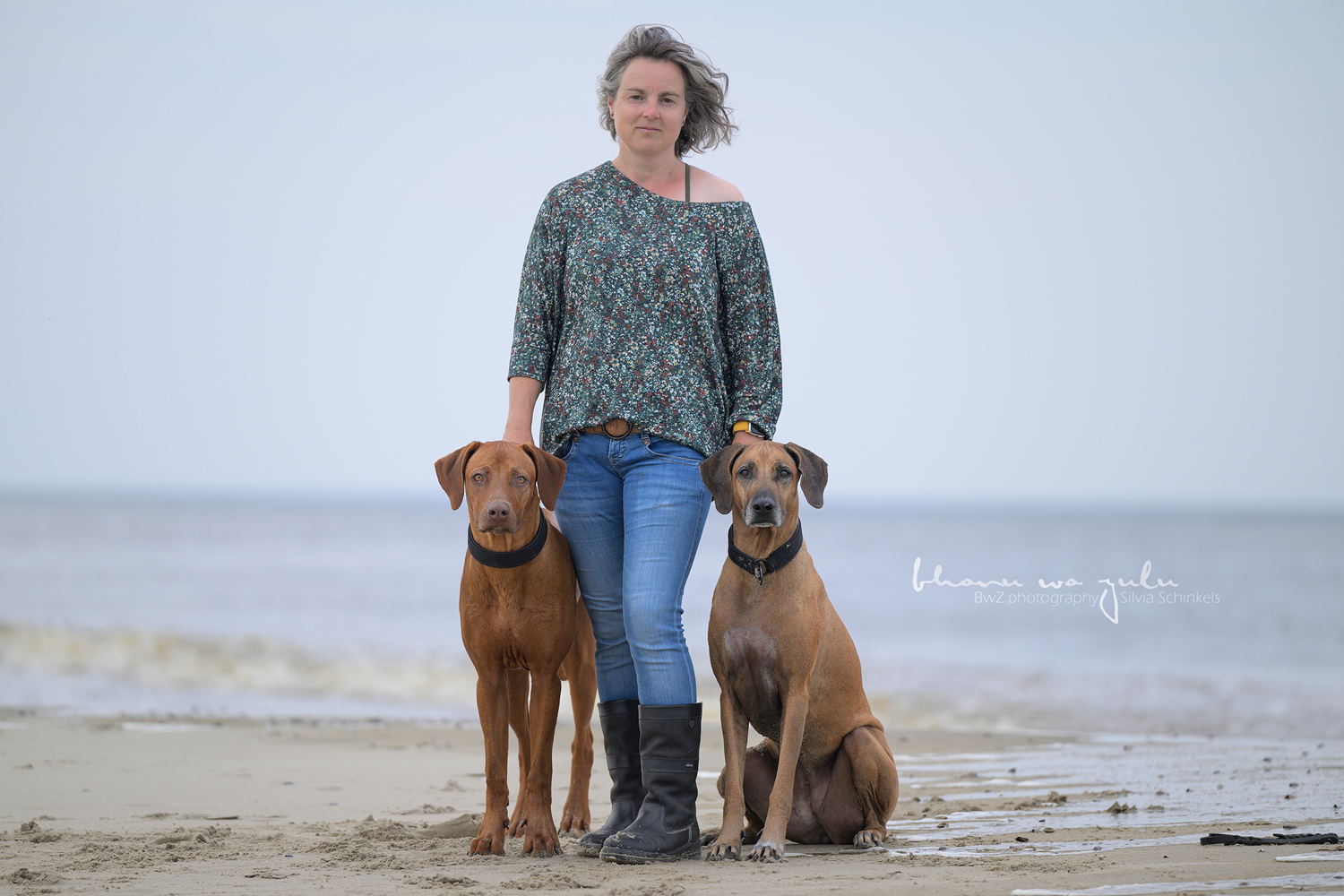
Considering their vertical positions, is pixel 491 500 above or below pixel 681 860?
above

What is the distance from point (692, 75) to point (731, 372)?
1.10m

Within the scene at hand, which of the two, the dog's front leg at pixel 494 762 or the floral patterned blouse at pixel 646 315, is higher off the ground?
the floral patterned blouse at pixel 646 315

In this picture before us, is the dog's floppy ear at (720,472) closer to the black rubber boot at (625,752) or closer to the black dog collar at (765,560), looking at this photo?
the black dog collar at (765,560)

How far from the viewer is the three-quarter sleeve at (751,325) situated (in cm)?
388

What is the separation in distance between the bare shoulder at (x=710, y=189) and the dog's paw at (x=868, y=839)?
238 cm

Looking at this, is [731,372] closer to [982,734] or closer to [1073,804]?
[1073,804]

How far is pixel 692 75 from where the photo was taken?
12.9 feet

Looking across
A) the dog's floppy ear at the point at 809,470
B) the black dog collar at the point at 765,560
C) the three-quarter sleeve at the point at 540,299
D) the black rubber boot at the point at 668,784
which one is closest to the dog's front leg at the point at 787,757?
the black rubber boot at the point at 668,784

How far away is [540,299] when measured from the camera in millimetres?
3932

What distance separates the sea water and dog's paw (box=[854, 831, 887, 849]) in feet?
16.2

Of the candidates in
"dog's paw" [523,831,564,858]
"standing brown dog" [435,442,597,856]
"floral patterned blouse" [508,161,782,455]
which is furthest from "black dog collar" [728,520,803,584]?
"dog's paw" [523,831,564,858]

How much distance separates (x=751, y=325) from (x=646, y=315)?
1.33 feet

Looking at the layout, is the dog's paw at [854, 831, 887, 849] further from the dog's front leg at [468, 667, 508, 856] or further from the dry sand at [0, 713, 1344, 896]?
the dog's front leg at [468, 667, 508, 856]

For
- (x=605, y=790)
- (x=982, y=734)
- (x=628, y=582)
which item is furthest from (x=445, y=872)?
(x=982, y=734)
